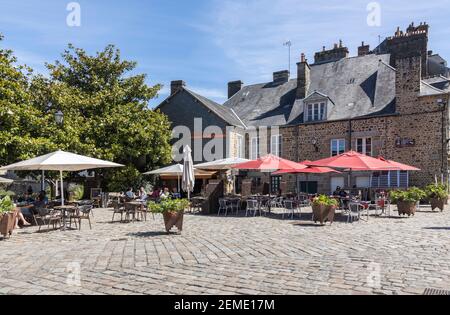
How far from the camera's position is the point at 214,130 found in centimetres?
2619

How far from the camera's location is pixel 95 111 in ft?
71.4

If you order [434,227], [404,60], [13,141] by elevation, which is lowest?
[434,227]

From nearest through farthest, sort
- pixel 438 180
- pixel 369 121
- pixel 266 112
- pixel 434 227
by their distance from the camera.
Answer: pixel 434 227 < pixel 438 180 < pixel 369 121 < pixel 266 112

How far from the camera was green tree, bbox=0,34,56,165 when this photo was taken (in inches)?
578

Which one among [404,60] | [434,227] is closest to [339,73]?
[404,60]

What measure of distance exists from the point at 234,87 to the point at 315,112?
1011 centimetres

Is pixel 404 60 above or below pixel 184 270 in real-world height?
above

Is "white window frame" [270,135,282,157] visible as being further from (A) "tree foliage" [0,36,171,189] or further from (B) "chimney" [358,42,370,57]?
(B) "chimney" [358,42,370,57]

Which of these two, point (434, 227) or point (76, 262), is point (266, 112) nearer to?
point (434, 227)

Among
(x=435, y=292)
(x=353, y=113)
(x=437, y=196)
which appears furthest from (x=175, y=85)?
(x=435, y=292)

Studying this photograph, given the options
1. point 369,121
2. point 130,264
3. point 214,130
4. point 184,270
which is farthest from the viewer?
point 214,130

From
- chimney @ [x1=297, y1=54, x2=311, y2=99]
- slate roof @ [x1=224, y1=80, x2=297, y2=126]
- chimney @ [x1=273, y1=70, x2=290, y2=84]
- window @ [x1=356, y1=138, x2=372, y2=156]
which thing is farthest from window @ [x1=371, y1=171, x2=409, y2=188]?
chimney @ [x1=273, y1=70, x2=290, y2=84]

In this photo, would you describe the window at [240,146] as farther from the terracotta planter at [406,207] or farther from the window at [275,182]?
the terracotta planter at [406,207]
